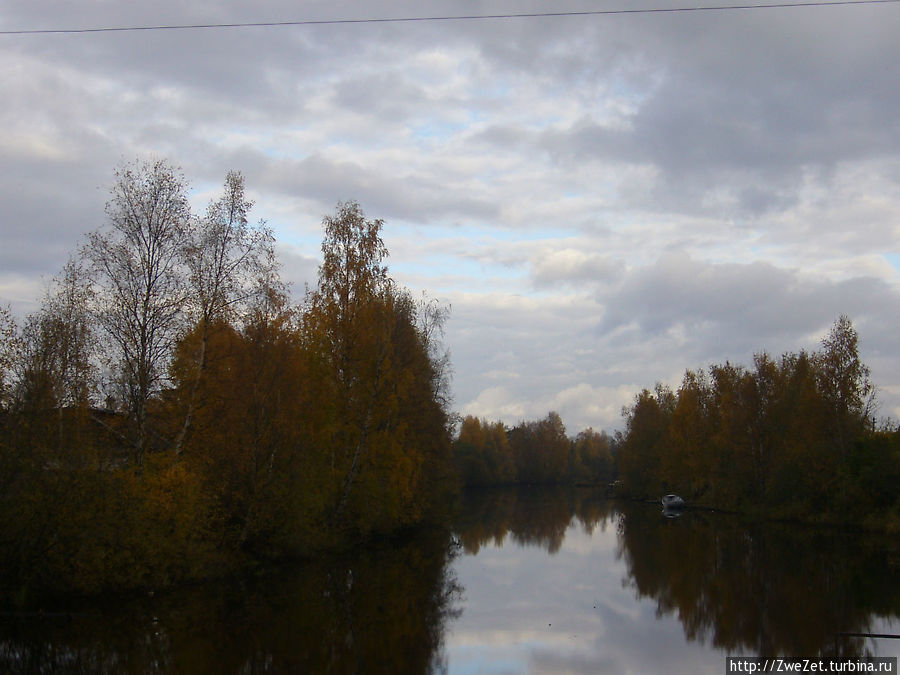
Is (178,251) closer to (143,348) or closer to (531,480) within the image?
(143,348)

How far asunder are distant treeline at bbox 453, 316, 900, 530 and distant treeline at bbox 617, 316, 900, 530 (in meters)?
0.07

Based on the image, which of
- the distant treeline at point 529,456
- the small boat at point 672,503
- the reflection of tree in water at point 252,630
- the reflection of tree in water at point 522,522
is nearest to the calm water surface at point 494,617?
the reflection of tree in water at point 252,630

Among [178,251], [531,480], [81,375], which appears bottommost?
[531,480]

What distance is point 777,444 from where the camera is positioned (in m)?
51.7

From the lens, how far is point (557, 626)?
1625 cm

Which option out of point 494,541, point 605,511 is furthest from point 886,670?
point 605,511

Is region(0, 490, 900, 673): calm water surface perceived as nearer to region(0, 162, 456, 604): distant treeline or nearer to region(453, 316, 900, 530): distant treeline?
region(0, 162, 456, 604): distant treeline

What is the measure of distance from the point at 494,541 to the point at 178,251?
2094 centimetres

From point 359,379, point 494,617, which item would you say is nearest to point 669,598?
point 494,617

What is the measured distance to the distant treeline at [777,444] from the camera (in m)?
39.3

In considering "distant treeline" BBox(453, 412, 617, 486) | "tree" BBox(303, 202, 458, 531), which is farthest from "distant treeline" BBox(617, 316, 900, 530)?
"distant treeline" BBox(453, 412, 617, 486)

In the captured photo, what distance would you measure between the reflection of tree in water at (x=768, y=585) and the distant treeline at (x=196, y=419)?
12.1 m

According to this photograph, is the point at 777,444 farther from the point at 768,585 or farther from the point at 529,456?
the point at 529,456

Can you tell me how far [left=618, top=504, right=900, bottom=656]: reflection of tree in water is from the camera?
14469 millimetres
